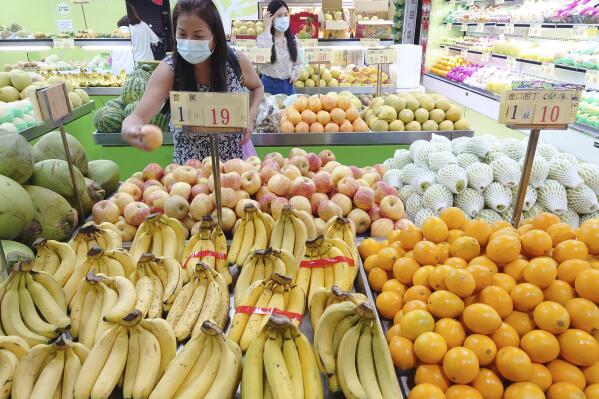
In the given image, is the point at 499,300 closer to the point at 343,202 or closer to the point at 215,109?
the point at 343,202

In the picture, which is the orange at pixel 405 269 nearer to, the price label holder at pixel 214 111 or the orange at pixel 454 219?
the orange at pixel 454 219

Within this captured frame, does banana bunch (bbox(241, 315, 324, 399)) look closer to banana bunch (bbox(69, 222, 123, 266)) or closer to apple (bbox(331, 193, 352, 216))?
banana bunch (bbox(69, 222, 123, 266))

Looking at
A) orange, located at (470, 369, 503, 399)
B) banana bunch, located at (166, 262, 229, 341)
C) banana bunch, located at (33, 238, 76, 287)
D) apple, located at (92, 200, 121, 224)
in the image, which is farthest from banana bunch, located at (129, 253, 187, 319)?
orange, located at (470, 369, 503, 399)

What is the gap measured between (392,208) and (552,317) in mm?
1012

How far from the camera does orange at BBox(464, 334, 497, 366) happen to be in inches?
45.2

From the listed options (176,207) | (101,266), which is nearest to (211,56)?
(176,207)

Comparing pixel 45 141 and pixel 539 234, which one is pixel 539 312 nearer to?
pixel 539 234

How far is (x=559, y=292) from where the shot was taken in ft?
4.00

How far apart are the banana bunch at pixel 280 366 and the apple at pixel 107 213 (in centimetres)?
126

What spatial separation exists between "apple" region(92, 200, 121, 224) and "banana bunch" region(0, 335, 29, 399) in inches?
35.3

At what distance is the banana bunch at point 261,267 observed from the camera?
57.1 inches

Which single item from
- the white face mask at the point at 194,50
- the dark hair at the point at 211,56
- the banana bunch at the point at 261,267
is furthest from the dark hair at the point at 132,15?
the banana bunch at the point at 261,267

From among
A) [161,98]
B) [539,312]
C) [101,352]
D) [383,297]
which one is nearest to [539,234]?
[539,312]

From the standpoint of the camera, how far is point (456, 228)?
160cm
